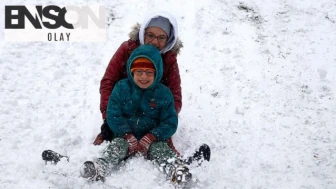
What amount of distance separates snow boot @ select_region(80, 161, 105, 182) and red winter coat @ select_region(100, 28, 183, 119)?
3.06ft

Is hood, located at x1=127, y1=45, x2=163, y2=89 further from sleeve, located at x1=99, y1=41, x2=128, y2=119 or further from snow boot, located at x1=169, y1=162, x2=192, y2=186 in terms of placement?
snow boot, located at x1=169, y1=162, x2=192, y2=186

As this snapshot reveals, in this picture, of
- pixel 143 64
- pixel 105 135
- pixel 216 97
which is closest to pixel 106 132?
pixel 105 135

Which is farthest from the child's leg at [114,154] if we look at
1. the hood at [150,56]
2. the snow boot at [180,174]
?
the hood at [150,56]

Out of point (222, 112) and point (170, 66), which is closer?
point (170, 66)

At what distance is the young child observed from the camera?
12.7 ft

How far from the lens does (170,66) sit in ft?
14.7

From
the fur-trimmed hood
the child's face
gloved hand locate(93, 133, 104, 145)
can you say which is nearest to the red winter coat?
the fur-trimmed hood

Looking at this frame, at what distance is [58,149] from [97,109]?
116 centimetres

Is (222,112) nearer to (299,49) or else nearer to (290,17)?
(299,49)

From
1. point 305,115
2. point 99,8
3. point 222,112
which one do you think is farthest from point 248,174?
point 99,8

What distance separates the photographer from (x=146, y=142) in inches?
159

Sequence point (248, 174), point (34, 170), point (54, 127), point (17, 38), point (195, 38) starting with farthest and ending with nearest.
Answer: point (195, 38) < point (17, 38) < point (54, 127) < point (248, 174) < point (34, 170)

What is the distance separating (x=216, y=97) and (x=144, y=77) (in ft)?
7.69

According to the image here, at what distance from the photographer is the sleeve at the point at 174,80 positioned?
177 inches
